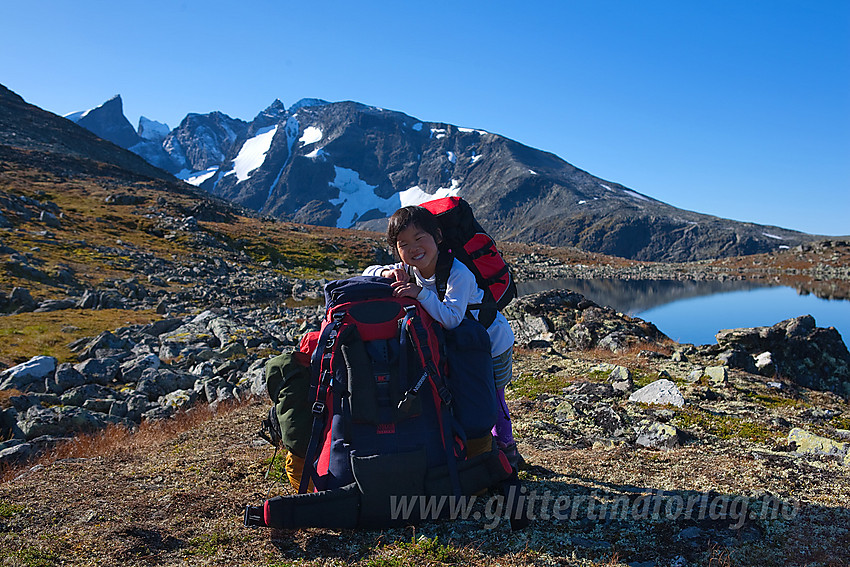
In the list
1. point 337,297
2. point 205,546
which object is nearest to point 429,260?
point 337,297

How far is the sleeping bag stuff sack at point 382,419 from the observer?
13.6ft

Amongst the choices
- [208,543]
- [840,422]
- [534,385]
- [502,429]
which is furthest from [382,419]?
[840,422]

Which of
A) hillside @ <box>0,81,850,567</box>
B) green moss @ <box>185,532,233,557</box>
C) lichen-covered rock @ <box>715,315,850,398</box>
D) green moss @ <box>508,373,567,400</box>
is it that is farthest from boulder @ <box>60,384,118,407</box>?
lichen-covered rock @ <box>715,315,850,398</box>

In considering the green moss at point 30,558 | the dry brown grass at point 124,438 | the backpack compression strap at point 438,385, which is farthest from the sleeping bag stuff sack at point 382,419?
the dry brown grass at point 124,438

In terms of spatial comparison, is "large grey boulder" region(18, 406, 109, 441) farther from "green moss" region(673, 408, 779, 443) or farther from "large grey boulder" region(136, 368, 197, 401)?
"green moss" region(673, 408, 779, 443)

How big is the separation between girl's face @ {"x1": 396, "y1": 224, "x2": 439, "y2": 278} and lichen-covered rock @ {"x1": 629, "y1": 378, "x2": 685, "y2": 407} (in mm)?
5598

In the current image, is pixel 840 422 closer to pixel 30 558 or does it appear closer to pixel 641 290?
pixel 30 558

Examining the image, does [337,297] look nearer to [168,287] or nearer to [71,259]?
Result: [168,287]

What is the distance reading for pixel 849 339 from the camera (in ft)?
87.9

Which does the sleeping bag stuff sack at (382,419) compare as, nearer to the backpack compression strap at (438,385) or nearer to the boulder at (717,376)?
the backpack compression strap at (438,385)

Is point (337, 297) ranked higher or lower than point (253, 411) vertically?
higher

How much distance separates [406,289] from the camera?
14.8ft

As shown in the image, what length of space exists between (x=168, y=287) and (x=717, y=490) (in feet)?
116

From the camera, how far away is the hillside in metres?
3.96
